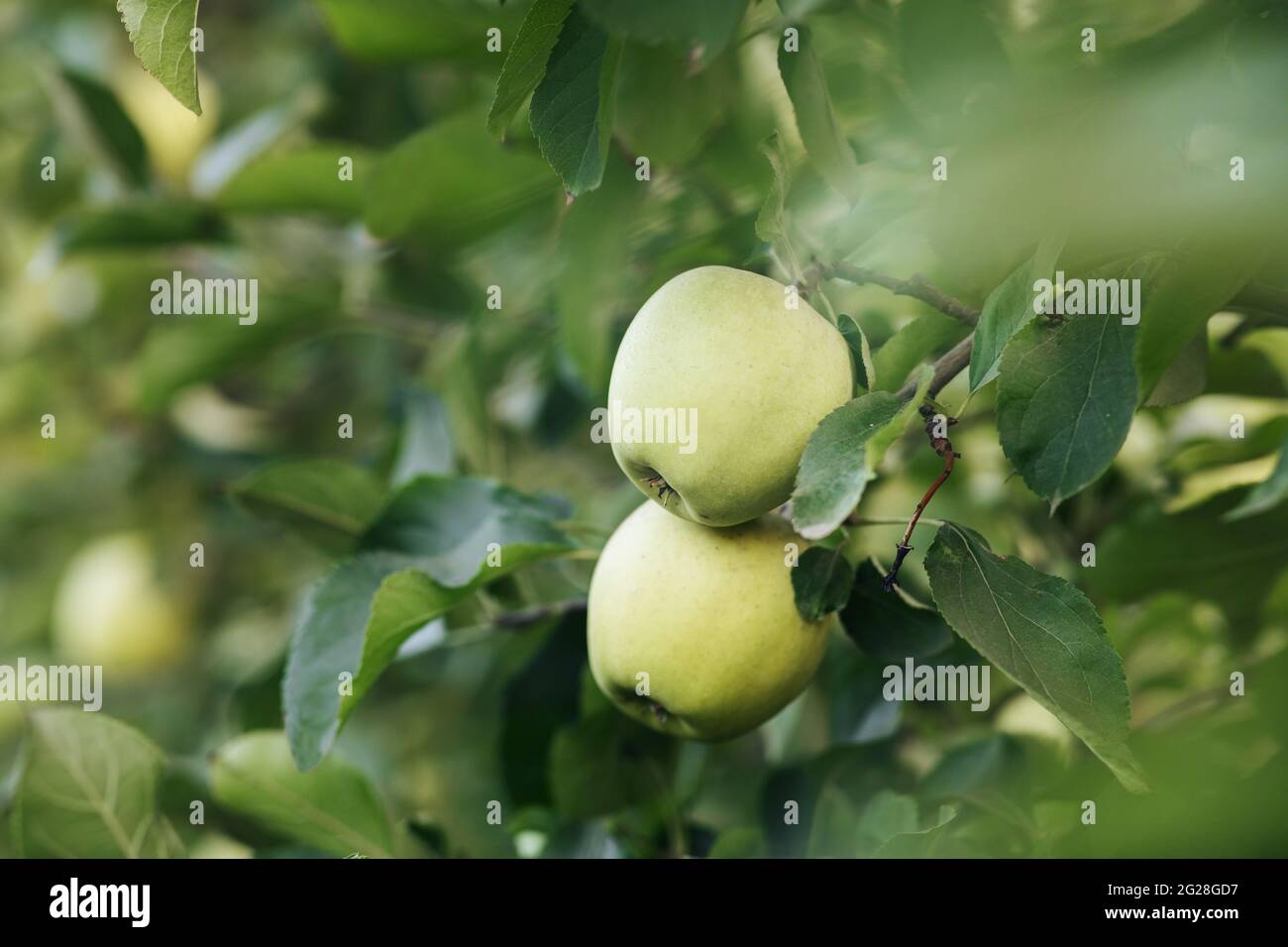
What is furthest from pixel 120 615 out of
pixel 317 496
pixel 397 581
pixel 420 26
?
pixel 397 581

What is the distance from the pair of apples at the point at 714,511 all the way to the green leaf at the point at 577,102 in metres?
0.09

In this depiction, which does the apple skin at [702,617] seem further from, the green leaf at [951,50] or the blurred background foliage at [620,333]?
the green leaf at [951,50]

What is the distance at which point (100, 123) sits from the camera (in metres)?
1.44

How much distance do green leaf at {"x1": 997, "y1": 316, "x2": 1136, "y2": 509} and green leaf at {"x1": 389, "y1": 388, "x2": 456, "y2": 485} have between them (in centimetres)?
64

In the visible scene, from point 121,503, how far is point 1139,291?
6.27 feet

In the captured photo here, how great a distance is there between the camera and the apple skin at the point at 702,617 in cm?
72

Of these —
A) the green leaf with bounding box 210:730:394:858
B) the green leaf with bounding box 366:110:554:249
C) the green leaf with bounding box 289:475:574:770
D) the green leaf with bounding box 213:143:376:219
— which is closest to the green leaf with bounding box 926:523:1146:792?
the green leaf with bounding box 289:475:574:770

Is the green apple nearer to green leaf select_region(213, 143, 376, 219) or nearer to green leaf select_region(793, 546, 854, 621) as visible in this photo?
green leaf select_region(213, 143, 376, 219)

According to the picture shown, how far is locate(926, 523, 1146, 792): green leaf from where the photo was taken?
0.60m

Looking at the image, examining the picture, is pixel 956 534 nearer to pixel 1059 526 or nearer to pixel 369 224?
pixel 1059 526

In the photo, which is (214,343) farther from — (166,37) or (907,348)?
(907,348)

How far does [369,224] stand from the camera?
1142 millimetres
